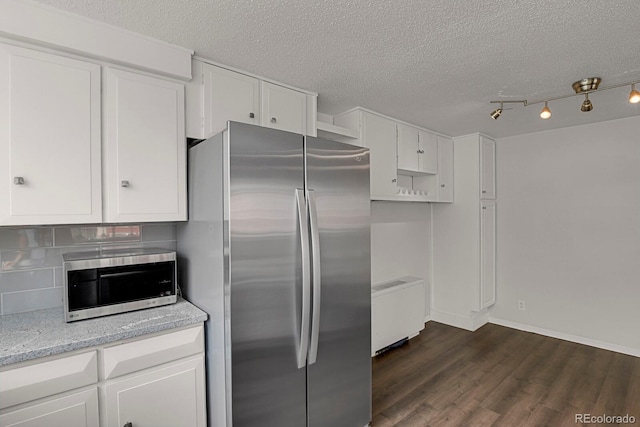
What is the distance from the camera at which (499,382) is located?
280 centimetres

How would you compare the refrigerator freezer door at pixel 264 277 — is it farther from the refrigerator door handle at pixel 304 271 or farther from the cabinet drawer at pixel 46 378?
Result: the cabinet drawer at pixel 46 378

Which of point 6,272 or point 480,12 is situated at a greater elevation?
point 480,12

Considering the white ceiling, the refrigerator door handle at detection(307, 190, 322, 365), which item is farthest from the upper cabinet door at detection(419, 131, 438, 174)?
the refrigerator door handle at detection(307, 190, 322, 365)

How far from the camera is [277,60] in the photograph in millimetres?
2031

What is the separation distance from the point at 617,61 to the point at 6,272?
370 centimetres

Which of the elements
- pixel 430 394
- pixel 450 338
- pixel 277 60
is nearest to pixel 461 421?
pixel 430 394

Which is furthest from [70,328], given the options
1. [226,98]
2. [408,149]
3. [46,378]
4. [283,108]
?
[408,149]

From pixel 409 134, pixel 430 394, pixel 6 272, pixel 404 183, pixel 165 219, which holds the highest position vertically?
pixel 409 134

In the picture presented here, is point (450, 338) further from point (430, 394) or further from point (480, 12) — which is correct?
point (480, 12)

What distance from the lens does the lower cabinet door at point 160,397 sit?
150 centimetres

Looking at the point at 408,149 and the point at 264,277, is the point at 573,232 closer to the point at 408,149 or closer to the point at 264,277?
the point at 408,149

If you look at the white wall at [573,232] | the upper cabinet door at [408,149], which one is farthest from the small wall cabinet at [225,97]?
the white wall at [573,232]

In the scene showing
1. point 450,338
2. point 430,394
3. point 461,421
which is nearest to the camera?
point 461,421

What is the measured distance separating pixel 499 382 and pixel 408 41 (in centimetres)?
276
